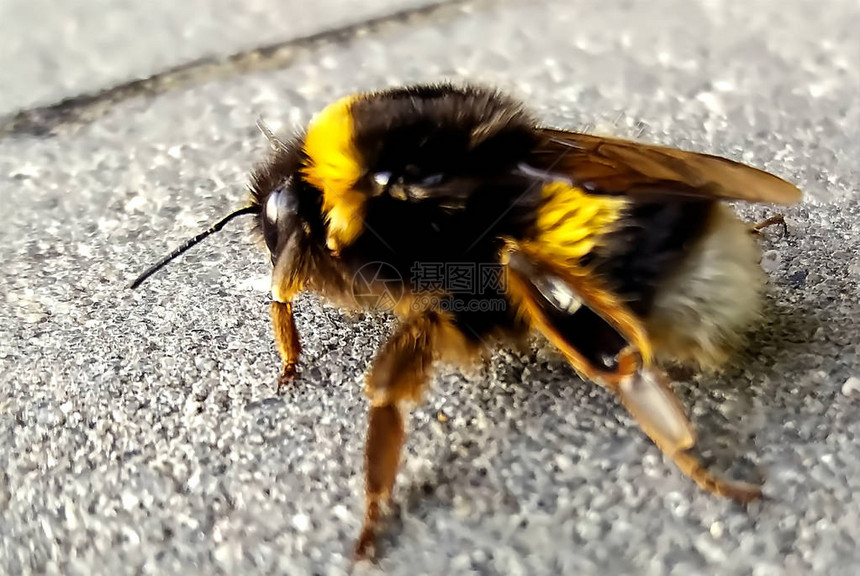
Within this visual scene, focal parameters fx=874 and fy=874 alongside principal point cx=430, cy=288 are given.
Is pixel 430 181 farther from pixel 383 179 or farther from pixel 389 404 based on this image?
pixel 389 404

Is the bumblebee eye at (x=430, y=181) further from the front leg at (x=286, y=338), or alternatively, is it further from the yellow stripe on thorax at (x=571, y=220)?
the front leg at (x=286, y=338)

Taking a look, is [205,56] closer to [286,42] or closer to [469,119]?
[286,42]

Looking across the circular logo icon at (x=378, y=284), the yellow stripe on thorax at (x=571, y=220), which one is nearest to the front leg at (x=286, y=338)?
the circular logo icon at (x=378, y=284)

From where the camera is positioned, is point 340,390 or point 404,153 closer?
point 404,153

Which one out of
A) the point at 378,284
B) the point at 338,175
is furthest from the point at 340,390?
the point at 338,175

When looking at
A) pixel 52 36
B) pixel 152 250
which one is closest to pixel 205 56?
pixel 52 36
